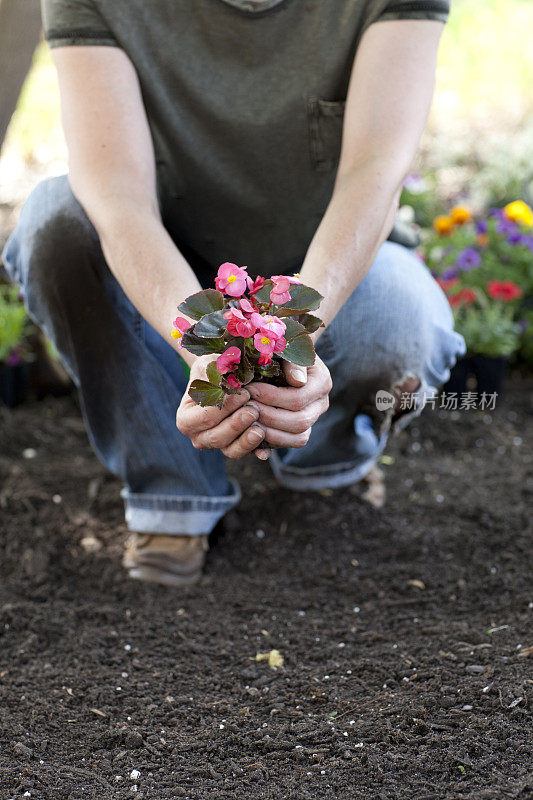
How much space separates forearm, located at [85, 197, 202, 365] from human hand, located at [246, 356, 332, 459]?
214 millimetres

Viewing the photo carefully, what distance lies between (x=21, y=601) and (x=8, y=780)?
0.60m

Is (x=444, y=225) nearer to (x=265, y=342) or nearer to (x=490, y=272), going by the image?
(x=490, y=272)

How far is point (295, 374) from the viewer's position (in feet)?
4.51

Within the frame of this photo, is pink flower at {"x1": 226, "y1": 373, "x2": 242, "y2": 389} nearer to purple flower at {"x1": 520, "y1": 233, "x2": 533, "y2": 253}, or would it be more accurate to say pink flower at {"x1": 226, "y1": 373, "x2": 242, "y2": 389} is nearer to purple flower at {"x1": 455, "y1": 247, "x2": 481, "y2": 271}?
purple flower at {"x1": 455, "y1": 247, "x2": 481, "y2": 271}

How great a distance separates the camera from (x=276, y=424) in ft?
4.63

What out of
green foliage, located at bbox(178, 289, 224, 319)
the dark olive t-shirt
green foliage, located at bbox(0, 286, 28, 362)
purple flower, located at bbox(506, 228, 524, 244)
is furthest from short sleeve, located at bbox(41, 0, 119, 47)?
purple flower, located at bbox(506, 228, 524, 244)

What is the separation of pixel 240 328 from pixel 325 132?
0.82 m

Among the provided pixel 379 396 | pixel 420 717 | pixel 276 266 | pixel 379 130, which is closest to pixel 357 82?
pixel 379 130

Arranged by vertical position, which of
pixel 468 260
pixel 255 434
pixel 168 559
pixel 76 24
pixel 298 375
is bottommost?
pixel 168 559

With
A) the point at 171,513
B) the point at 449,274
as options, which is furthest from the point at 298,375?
the point at 449,274

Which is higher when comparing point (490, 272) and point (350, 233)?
point (350, 233)

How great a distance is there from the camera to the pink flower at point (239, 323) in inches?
50.3

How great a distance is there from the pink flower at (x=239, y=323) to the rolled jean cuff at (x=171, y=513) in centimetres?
79

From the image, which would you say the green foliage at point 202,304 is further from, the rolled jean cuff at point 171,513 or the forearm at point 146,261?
the rolled jean cuff at point 171,513
